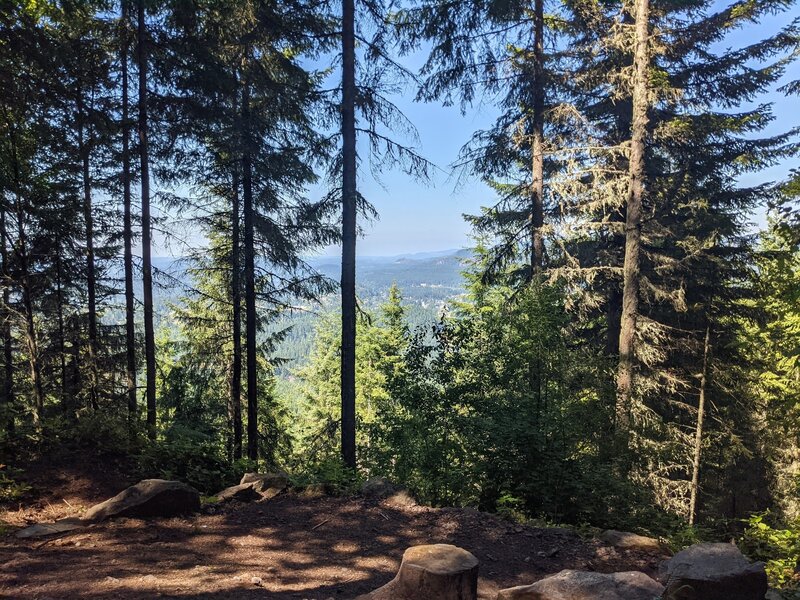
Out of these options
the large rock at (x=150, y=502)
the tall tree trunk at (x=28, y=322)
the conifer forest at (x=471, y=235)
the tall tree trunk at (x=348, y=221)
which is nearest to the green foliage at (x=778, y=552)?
the conifer forest at (x=471, y=235)

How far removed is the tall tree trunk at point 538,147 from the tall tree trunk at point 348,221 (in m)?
5.20

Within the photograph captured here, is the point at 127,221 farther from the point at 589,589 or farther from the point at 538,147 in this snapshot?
the point at 589,589

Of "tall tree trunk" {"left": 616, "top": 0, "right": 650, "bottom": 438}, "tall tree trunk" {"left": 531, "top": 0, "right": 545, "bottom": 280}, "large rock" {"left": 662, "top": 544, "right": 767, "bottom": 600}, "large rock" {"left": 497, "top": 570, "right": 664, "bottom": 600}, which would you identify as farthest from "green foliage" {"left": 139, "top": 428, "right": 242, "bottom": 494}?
"tall tree trunk" {"left": 531, "top": 0, "right": 545, "bottom": 280}

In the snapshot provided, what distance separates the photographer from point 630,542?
565 cm

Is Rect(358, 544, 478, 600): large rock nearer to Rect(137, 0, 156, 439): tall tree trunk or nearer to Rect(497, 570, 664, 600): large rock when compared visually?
Rect(497, 570, 664, 600): large rock

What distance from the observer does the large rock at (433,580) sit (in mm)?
3387

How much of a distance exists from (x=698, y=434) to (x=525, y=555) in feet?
37.4

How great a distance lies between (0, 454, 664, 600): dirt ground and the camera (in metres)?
4.04

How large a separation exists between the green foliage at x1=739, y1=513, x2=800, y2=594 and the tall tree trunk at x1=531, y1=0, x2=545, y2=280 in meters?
7.35

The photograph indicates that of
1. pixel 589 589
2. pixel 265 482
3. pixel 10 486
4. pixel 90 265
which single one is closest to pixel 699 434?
pixel 589 589

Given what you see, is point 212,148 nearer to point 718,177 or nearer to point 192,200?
point 192,200

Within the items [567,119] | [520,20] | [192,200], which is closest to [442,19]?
[520,20]

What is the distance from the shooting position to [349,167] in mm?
10672

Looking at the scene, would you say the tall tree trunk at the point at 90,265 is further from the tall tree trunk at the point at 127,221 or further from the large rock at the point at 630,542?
the large rock at the point at 630,542
